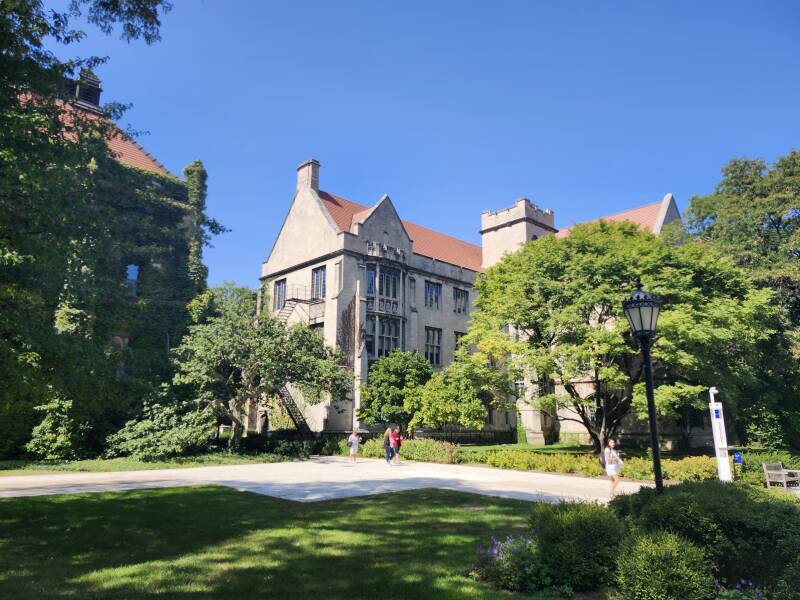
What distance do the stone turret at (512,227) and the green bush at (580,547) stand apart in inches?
1682

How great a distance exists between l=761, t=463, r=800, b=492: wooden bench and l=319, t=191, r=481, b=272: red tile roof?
96.6ft

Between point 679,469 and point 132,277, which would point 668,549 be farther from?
point 132,277

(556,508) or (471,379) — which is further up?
(471,379)

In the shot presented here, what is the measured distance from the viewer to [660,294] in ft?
83.1

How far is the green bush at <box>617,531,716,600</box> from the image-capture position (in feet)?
20.6

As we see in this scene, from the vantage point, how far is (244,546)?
30.7ft

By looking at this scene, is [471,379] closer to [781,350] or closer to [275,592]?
[781,350]

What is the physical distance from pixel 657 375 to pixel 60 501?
2717 centimetres

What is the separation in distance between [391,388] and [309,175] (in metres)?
18.7

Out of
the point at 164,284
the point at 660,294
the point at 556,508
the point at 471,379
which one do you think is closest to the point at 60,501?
the point at 556,508

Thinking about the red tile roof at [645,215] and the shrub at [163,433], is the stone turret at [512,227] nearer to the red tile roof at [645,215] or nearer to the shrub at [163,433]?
the red tile roof at [645,215]

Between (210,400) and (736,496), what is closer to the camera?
(736,496)

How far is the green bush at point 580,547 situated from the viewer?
285 inches

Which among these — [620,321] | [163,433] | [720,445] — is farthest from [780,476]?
[163,433]
